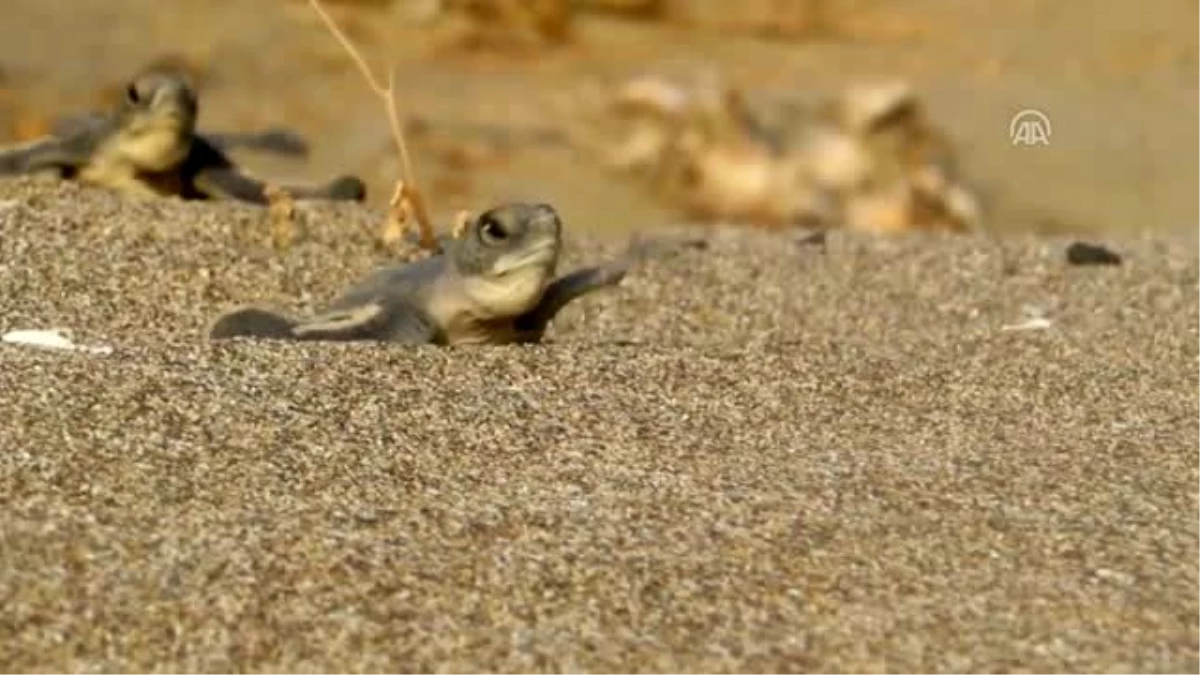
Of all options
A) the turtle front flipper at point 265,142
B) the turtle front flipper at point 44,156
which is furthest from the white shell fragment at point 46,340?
the turtle front flipper at point 265,142

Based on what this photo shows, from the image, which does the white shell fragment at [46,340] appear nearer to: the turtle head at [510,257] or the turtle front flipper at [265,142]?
the turtle head at [510,257]

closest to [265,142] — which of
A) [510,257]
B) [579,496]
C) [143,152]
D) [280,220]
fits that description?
[143,152]

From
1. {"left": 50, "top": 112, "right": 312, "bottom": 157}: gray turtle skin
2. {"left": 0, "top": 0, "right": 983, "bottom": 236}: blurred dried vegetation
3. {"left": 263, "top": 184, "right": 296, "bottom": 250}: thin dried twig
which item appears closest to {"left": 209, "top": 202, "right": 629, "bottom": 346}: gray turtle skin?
{"left": 263, "top": 184, "right": 296, "bottom": 250}: thin dried twig

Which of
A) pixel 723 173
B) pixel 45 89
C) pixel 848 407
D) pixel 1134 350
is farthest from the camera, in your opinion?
pixel 45 89

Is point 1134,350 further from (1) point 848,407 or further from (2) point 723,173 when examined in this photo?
(2) point 723,173

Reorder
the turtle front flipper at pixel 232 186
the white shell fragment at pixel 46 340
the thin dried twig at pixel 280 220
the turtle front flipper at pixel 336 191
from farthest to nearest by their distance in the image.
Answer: the turtle front flipper at pixel 336 191 < the turtle front flipper at pixel 232 186 < the thin dried twig at pixel 280 220 < the white shell fragment at pixel 46 340

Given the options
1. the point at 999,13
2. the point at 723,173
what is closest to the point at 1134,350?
the point at 723,173

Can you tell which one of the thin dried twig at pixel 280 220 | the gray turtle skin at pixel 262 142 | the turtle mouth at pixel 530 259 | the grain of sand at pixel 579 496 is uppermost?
the gray turtle skin at pixel 262 142

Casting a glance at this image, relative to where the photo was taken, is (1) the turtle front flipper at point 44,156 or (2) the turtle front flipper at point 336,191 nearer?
(1) the turtle front flipper at point 44,156
